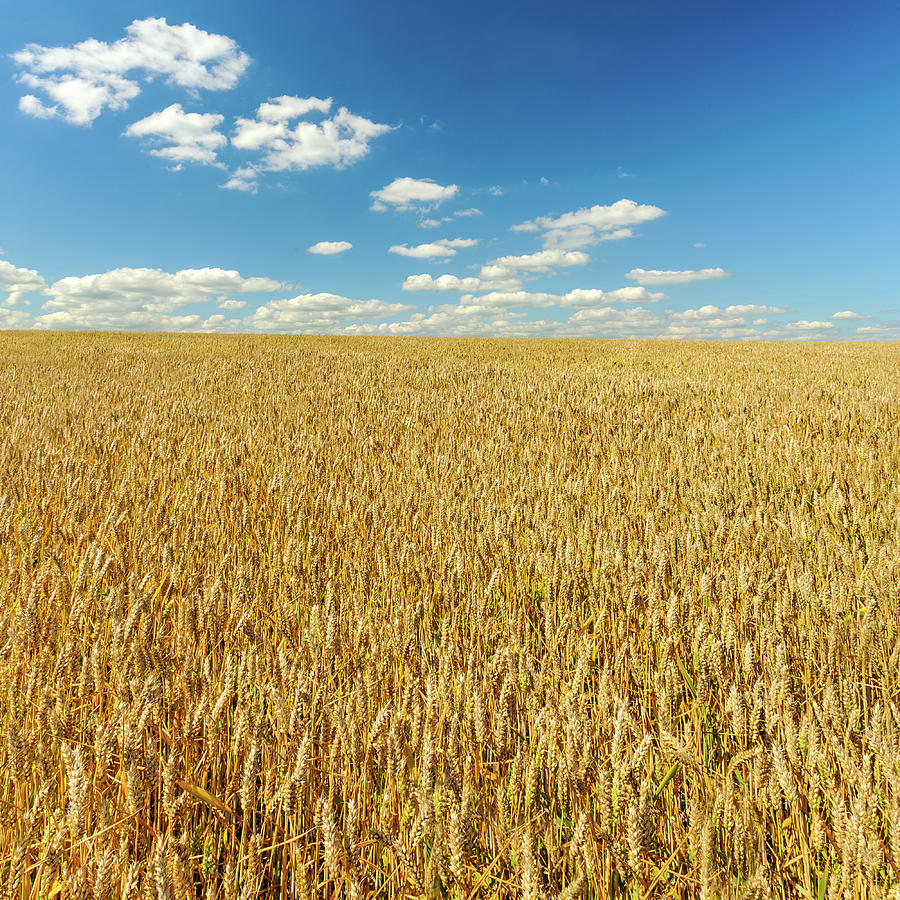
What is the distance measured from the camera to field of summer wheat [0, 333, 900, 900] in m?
1.08

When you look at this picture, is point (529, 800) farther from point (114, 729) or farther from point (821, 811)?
point (114, 729)

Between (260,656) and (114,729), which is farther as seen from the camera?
(260,656)

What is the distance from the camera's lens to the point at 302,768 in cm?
111

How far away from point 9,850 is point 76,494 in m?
2.51

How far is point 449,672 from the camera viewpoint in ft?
5.27

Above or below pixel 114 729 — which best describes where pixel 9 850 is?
below

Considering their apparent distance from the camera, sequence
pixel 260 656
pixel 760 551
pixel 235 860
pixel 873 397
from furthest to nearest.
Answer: pixel 873 397, pixel 760 551, pixel 260 656, pixel 235 860

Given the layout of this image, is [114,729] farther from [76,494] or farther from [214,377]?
[214,377]

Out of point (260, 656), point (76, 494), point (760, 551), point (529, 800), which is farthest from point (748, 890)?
point (76, 494)

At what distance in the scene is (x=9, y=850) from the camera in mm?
1171

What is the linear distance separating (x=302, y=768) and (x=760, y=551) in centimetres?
238

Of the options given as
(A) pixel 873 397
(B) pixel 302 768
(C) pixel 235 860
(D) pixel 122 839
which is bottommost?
(C) pixel 235 860

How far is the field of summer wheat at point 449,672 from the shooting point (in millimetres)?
1082

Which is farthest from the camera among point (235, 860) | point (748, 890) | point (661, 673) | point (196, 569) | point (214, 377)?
point (214, 377)
